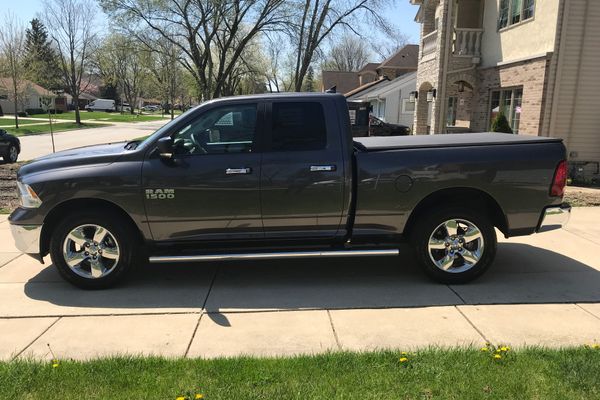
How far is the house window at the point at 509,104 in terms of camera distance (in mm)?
14500

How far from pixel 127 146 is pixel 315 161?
6.87ft

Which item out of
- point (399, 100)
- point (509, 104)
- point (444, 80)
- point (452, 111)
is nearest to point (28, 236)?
point (509, 104)

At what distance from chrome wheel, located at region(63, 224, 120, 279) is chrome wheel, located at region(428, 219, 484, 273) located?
3.19 m

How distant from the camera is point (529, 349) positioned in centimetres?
379

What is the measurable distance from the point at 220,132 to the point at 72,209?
1.64 meters

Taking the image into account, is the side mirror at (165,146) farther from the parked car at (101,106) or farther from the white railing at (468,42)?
the parked car at (101,106)

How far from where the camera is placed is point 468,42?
17.3 metres

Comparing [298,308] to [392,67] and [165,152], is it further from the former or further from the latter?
[392,67]

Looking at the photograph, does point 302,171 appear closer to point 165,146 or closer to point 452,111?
point 165,146

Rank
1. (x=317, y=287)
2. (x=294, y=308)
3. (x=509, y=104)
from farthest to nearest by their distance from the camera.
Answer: (x=509, y=104), (x=317, y=287), (x=294, y=308)

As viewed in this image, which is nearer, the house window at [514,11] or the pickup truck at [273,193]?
the pickup truck at [273,193]

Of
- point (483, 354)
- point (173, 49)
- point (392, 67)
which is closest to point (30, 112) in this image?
point (173, 49)

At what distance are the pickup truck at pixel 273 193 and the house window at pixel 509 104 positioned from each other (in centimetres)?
1020

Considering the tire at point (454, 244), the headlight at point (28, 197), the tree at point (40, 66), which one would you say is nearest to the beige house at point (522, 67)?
the tire at point (454, 244)
